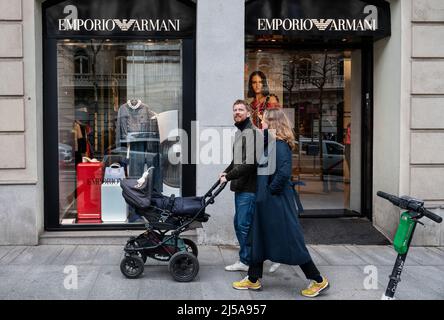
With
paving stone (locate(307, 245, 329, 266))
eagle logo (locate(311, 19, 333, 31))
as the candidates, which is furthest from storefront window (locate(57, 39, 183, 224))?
paving stone (locate(307, 245, 329, 266))

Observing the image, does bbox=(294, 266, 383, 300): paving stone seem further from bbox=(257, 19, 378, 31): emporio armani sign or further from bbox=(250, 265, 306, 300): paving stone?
bbox=(257, 19, 378, 31): emporio armani sign

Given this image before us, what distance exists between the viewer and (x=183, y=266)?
623 cm

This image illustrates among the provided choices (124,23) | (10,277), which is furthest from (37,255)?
(124,23)

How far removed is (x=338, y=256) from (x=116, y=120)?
4112 millimetres

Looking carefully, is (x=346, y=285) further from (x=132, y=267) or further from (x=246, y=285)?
(x=132, y=267)

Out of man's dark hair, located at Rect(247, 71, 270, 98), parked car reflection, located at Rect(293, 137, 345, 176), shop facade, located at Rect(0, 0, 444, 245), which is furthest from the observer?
parked car reflection, located at Rect(293, 137, 345, 176)

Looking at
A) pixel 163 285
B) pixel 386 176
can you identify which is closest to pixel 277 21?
pixel 386 176

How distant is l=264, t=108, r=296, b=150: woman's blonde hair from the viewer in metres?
5.73

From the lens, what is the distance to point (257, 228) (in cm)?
581

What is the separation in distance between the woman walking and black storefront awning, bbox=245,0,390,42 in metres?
2.98

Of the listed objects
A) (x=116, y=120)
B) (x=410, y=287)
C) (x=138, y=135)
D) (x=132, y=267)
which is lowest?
(x=410, y=287)

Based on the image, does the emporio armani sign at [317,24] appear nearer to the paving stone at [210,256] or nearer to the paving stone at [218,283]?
the paving stone at [210,256]

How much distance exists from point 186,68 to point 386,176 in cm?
359

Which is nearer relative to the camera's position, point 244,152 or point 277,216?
point 277,216
